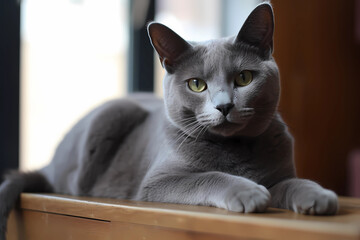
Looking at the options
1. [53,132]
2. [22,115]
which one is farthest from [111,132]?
[53,132]

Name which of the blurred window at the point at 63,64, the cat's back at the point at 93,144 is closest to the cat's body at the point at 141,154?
the cat's back at the point at 93,144

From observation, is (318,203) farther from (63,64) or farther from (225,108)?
(63,64)

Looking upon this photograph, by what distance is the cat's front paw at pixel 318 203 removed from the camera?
2.88ft

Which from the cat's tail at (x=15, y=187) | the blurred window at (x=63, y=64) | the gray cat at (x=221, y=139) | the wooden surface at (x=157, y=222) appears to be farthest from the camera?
the blurred window at (x=63, y=64)

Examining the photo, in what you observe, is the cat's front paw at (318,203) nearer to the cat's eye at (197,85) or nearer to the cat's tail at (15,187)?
the cat's eye at (197,85)

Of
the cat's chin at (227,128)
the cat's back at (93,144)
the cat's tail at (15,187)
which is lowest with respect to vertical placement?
the cat's tail at (15,187)

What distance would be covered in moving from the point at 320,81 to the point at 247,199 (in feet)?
6.97

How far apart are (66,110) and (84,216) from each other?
45.1 inches

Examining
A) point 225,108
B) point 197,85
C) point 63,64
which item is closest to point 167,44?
point 197,85

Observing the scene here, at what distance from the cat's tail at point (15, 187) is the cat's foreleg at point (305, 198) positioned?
767 mm

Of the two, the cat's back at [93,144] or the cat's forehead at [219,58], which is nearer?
the cat's forehead at [219,58]

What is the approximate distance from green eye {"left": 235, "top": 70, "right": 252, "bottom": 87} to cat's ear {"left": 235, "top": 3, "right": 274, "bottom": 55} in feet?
0.32

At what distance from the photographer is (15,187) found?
1.40 meters

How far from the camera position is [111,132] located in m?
1.43
